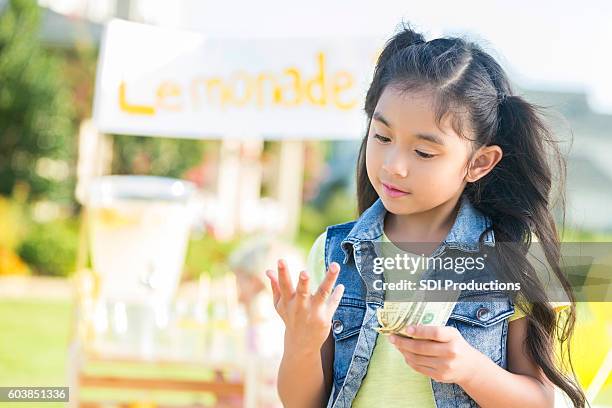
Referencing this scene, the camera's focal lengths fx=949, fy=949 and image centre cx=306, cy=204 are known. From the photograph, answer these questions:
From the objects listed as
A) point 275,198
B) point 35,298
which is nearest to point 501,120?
point 35,298

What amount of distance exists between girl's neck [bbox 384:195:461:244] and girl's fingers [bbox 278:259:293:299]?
211mm

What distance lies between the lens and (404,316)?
95 cm

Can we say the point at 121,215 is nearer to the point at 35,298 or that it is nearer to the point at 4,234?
the point at 35,298

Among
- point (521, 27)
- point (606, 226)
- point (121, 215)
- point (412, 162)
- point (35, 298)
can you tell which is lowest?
point (35, 298)

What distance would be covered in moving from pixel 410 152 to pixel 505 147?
16 centimetres

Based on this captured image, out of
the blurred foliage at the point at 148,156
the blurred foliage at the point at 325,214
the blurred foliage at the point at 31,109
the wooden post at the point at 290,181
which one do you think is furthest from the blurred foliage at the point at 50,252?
the blurred foliage at the point at 325,214

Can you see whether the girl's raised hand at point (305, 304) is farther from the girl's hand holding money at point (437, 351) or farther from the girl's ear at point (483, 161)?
the girl's ear at point (483, 161)

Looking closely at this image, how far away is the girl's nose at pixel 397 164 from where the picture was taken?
1.03m

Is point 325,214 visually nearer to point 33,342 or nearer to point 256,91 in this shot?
point 33,342

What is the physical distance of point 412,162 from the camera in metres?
1.04

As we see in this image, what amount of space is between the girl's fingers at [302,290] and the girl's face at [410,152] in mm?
156

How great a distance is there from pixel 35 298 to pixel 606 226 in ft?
16.2

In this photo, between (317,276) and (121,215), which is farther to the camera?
(121,215)

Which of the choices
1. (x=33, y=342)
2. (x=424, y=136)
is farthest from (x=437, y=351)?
(x=33, y=342)
